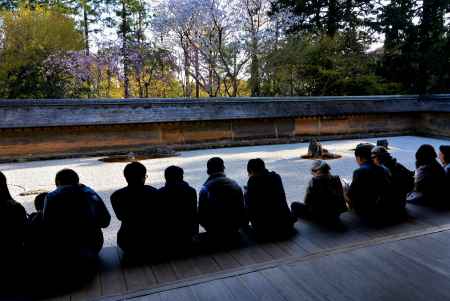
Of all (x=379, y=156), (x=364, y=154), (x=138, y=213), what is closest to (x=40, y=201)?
(x=138, y=213)

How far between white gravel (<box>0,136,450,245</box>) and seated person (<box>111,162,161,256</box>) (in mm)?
1389

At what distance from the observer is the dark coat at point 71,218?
292 cm

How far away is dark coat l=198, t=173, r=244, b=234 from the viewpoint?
360 cm

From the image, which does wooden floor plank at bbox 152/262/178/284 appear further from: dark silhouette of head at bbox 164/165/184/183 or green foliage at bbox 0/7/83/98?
green foliage at bbox 0/7/83/98

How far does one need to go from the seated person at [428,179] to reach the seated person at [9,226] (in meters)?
4.78

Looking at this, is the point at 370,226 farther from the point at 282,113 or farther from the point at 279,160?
the point at 282,113

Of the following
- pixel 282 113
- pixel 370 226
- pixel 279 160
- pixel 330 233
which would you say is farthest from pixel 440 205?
pixel 282 113

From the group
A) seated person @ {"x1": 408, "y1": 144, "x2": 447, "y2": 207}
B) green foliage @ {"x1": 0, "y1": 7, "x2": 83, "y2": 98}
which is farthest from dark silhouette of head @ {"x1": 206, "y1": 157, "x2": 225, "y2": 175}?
green foliage @ {"x1": 0, "y1": 7, "x2": 83, "y2": 98}

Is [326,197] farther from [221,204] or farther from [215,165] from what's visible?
[215,165]

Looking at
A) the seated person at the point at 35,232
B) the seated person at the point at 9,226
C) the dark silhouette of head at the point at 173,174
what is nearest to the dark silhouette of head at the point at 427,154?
the dark silhouette of head at the point at 173,174

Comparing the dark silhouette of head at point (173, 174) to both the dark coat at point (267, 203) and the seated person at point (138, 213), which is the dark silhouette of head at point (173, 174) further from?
the dark coat at point (267, 203)

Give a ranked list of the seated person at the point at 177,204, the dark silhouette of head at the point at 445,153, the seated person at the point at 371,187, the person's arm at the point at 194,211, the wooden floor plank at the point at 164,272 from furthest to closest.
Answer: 1. the dark silhouette of head at the point at 445,153
2. the seated person at the point at 371,187
3. the person's arm at the point at 194,211
4. the seated person at the point at 177,204
5. the wooden floor plank at the point at 164,272

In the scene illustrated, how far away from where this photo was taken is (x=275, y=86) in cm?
2102

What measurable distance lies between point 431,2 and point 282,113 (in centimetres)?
1298
